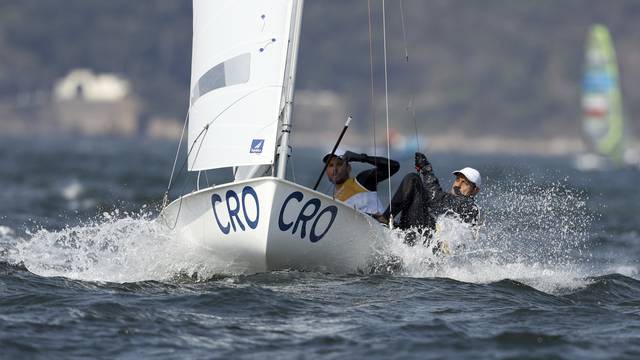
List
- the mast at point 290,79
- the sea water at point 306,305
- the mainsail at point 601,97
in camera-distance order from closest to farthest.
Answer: the sea water at point 306,305 < the mast at point 290,79 < the mainsail at point 601,97

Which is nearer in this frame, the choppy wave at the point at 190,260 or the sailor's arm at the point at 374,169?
the choppy wave at the point at 190,260

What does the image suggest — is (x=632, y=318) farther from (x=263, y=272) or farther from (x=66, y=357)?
(x=66, y=357)

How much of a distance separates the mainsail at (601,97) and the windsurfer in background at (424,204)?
39387mm

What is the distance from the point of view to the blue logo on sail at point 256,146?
902 cm

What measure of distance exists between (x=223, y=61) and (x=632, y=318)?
3.42 meters

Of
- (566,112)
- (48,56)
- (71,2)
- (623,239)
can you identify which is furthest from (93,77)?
(623,239)

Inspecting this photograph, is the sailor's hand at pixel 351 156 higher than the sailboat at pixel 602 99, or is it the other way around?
the sailboat at pixel 602 99

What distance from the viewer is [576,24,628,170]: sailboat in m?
49.3

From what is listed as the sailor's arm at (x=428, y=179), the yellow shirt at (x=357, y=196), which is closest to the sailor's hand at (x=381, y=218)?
the yellow shirt at (x=357, y=196)

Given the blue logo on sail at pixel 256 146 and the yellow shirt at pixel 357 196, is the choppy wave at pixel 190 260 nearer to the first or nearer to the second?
the yellow shirt at pixel 357 196

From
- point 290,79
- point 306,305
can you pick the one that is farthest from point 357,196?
point 306,305

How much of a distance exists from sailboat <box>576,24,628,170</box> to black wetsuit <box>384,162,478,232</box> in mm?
39426

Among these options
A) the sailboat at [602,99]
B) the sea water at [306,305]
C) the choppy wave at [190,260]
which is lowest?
the sea water at [306,305]

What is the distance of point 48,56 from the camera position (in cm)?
15412
